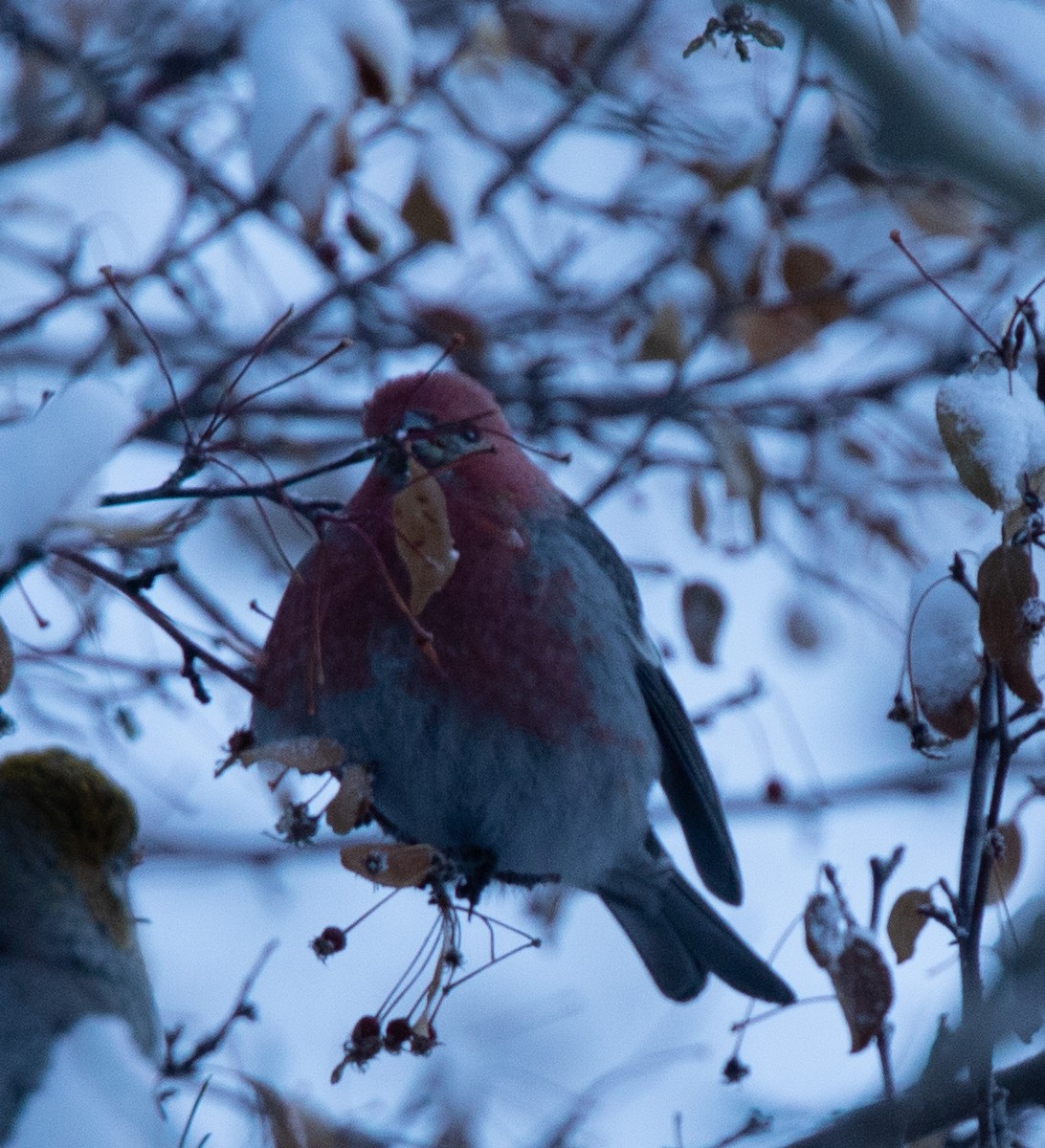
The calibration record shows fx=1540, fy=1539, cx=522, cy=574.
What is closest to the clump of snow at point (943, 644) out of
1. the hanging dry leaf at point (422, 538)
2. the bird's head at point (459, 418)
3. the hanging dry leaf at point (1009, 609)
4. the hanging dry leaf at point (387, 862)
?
the hanging dry leaf at point (1009, 609)

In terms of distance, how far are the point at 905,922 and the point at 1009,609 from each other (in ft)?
1.82

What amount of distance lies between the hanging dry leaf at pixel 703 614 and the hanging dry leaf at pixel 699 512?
5.2 inches

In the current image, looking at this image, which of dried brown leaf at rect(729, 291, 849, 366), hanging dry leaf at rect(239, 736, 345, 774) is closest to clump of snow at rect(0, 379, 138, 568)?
hanging dry leaf at rect(239, 736, 345, 774)

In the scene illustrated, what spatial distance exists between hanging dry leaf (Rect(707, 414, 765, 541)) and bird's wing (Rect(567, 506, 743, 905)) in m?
0.45

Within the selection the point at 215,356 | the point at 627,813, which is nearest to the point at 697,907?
the point at 627,813

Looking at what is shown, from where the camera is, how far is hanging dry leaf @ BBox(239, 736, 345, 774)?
265cm

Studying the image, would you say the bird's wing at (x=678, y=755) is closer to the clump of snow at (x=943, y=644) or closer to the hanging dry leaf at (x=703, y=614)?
the hanging dry leaf at (x=703, y=614)

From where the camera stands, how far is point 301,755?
2.69m

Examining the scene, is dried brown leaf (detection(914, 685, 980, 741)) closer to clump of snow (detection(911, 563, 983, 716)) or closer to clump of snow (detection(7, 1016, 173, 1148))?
clump of snow (detection(911, 563, 983, 716))

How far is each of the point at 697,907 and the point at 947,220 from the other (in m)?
1.99

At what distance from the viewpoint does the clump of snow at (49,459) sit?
1957 millimetres

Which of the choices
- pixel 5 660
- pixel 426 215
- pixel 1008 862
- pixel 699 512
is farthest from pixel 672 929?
pixel 5 660

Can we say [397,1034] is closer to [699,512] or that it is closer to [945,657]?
[945,657]

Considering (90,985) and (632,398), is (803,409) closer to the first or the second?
(632,398)
